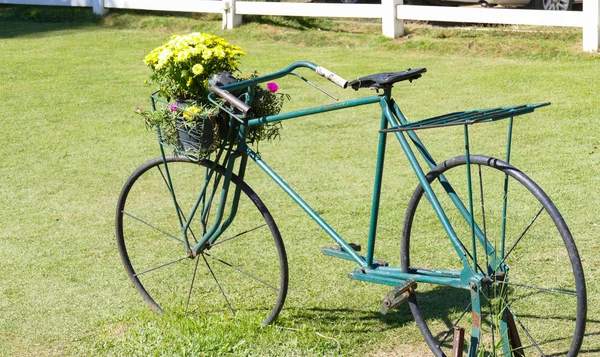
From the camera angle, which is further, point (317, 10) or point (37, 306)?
point (317, 10)

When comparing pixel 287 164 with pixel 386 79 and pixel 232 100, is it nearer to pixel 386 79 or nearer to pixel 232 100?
pixel 232 100

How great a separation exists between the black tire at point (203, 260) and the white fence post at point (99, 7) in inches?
387

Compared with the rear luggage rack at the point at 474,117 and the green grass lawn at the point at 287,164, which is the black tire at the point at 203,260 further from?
the rear luggage rack at the point at 474,117

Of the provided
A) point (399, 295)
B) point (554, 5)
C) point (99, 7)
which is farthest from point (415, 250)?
point (99, 7)

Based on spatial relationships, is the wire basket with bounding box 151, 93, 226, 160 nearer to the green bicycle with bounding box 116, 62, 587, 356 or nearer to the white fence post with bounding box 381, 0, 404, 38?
the green bicycle with bounding box 116, 62, 587, 356

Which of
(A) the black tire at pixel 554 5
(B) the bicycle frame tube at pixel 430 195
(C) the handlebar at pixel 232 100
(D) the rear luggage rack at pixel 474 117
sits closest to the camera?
(D) the rear luggage rack at pixel 474 117

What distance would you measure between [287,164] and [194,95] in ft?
10.9

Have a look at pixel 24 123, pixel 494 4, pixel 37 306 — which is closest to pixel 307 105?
pixel 24 123

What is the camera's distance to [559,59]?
11094 mm

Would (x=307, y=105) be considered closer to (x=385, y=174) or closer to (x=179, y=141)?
(x=385, y=174)

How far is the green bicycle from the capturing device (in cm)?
376

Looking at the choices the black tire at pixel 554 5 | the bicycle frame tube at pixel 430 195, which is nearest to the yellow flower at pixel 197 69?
the bicycle frame tube at pixel 430 195

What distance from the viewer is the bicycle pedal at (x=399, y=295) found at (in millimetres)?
3893

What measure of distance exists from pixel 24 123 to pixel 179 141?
18.4ft
